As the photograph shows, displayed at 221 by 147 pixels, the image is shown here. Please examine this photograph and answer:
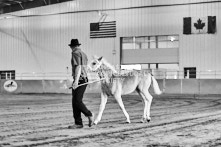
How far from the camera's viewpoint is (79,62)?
10.9m

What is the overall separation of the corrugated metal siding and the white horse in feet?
91.4

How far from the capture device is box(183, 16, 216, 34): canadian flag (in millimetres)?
40062

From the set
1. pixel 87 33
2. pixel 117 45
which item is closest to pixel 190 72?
pixel 117 45

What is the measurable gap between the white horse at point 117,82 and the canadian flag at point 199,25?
1095 inches

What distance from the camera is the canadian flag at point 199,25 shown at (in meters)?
40.1

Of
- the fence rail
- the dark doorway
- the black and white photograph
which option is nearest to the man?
the black and white photograph

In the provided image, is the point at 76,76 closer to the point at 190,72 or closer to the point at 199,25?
the point at 199,25

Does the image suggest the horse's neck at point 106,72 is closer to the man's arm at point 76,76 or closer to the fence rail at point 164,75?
the man's arm at point 76,76

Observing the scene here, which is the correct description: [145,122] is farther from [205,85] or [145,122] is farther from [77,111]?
[205,85]

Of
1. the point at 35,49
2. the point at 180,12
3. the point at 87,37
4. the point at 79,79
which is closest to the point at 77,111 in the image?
the point at 79,79

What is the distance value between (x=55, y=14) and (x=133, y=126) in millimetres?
36904

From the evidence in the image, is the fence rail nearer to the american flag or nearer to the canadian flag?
the canadian flag

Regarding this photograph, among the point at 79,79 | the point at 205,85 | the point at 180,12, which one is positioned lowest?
the point at 205,85

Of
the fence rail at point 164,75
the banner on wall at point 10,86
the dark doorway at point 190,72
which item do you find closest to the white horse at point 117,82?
the fence rail at point 164,75
